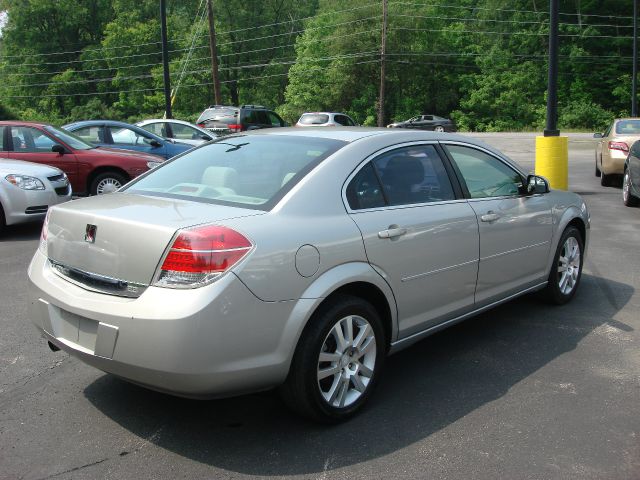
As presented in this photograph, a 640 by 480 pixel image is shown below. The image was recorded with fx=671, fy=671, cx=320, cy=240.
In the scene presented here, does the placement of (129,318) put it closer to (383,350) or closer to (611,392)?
A: (383,350)

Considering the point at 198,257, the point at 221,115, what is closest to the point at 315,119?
the point at 221,115

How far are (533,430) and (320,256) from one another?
4.80 feet

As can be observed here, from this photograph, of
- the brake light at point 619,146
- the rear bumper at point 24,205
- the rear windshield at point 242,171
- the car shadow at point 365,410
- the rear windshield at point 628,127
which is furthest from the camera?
the rear windshield at point 628,127

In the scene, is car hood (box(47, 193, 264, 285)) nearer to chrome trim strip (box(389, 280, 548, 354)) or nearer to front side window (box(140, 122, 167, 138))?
chrome trim strip (box(389, 280, 548, 354))

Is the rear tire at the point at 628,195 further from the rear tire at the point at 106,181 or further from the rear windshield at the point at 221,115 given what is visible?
the rear windshield at the point at 221,115

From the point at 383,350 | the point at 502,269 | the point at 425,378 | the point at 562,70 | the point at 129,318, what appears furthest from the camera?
the point at 562,70

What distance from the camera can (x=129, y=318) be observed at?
123 inches

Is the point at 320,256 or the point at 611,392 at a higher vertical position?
the point at 320,256

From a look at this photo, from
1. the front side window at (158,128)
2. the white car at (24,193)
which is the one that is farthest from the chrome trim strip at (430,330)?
the front side window at (158,128)

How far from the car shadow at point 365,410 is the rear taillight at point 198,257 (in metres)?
0.89

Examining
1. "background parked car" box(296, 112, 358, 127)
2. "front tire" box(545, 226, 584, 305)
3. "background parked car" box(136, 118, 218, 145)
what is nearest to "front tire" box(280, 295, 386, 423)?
"front tire" box(545, 226, 584, 305)

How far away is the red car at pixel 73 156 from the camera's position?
1088 centimetres

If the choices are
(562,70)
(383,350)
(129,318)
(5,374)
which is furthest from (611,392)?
(562,70)

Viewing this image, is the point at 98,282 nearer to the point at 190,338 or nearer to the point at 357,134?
the point at 190,338
